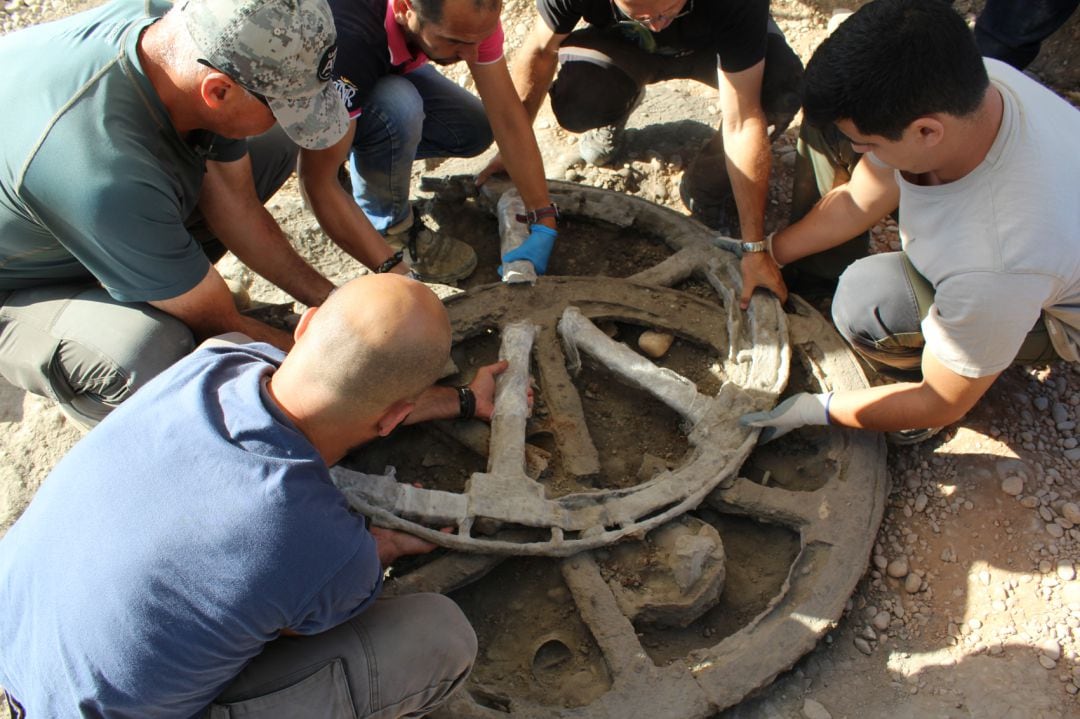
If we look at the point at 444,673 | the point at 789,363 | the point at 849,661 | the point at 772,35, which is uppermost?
the point at 772,35

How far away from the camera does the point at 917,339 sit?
3107mm

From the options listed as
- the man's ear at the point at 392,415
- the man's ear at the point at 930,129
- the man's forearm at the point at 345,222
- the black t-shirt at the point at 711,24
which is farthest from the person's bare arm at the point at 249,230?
the man's ear at the point at 930,129

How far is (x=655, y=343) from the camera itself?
3520 mm

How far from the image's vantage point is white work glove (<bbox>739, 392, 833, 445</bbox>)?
306 centimetres

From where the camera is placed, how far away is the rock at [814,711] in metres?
2.73

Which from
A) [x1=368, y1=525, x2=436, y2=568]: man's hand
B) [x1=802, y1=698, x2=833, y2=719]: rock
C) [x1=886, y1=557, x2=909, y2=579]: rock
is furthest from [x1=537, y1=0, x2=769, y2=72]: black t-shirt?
[x1=802, y1=698, x2=833, y2=719]: rock

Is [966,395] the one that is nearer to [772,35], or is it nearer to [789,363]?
[789,363]

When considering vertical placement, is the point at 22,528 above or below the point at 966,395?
above

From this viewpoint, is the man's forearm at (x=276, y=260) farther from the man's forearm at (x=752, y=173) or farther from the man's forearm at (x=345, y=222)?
the man's forearm at (x=752, y=173)

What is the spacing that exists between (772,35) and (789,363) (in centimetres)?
183

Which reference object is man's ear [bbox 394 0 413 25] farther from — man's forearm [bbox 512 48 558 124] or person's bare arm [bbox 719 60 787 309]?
person's bare arm [bbox 719 60 787 309]

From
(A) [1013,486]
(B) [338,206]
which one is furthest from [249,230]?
(A) [1013,486]

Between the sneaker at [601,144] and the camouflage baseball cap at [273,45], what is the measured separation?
2.01 m

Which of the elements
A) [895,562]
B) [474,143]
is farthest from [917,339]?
[474,143]
